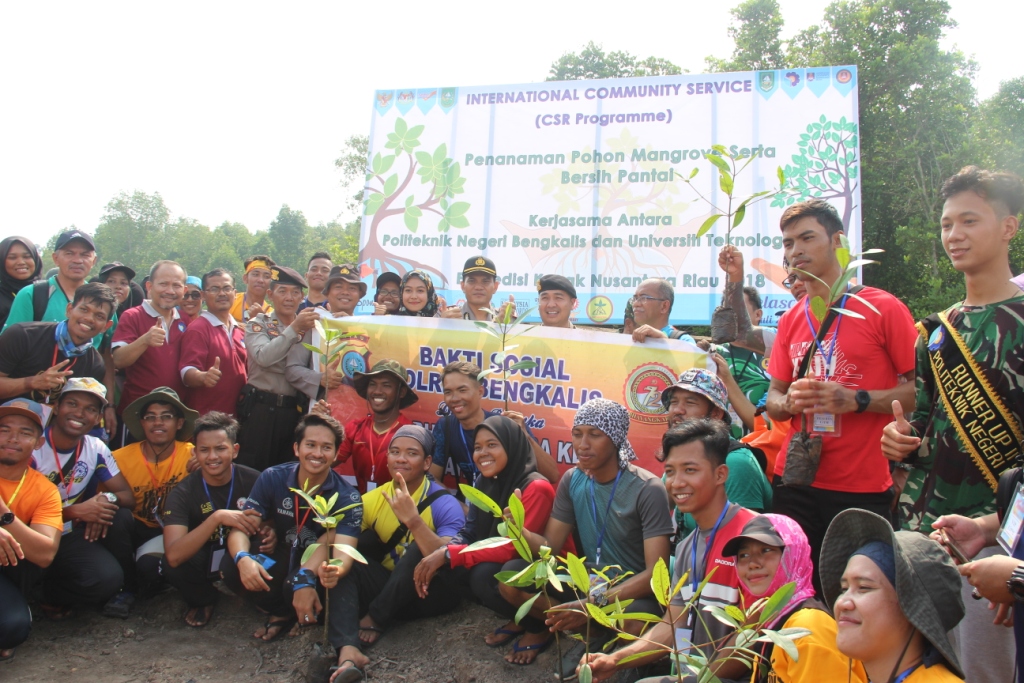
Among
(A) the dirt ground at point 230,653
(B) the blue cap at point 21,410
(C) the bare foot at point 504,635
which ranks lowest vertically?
(A) the dirt ground at point 230,653

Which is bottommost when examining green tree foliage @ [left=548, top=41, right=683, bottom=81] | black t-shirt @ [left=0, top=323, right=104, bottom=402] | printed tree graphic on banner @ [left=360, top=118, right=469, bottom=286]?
black t-shirt @ [left=0, top=323, right=104, bottom=402]

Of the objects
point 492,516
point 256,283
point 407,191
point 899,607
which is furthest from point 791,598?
point 407,191

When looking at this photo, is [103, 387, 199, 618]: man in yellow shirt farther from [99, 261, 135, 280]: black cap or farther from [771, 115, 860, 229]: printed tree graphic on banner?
[771, 115, 860, 229]: printed tree graphic on banner

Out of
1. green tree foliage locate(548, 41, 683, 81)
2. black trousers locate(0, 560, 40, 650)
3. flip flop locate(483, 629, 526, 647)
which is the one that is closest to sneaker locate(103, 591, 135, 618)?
black trousers locate(0, 560, 40, 650)

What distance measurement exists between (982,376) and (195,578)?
437cm

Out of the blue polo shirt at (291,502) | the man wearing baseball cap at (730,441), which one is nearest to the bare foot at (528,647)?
the man wearing baseball cap at (730,441)

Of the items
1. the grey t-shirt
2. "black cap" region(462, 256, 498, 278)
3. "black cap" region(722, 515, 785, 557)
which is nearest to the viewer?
"black cap" region(722, 515, 785, 557)

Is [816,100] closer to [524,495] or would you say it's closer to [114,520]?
[524,495]

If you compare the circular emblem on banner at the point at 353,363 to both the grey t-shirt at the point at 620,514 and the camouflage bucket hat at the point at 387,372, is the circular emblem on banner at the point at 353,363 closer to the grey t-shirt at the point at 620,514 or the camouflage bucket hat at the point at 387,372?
the camouflage bucket hat at the point at 387,372

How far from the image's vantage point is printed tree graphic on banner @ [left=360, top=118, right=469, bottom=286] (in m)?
8.38

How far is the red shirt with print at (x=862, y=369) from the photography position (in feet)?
10.7

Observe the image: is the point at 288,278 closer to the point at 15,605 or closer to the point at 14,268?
the point at 14,268

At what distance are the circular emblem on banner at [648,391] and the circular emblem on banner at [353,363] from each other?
197 centimetres

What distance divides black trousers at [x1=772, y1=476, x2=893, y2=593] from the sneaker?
4006 mm
